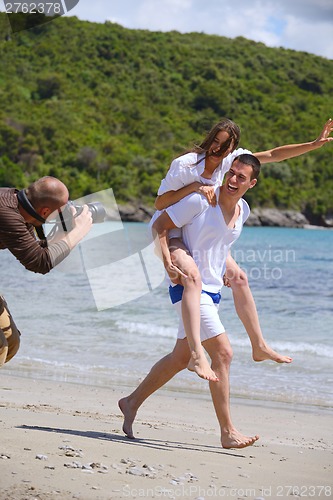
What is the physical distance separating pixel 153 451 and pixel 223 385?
1.77ft

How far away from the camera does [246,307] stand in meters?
5.02

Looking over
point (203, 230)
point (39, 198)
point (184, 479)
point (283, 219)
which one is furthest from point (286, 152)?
point (283, 219)

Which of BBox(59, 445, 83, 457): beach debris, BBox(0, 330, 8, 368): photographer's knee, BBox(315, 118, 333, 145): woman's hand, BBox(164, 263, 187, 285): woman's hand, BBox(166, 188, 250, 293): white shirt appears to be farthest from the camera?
BBox(315, 118, 333, 145): woman's hand

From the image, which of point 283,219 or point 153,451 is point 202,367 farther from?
point 283,219

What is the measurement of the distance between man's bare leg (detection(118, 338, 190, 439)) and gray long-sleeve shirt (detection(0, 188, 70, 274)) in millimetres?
1491

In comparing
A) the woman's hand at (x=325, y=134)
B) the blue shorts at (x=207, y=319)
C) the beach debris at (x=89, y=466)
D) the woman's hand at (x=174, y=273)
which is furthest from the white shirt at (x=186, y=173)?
the beach debris at (x=89, y=466)

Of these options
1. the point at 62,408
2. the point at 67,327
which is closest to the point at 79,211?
the point at 62,408

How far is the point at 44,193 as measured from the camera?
3.61 metres

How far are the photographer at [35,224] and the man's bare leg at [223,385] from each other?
1293mm

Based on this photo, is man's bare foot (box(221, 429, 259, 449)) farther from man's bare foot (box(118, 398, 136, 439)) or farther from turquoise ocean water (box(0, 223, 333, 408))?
turquoise ocean water (box(0, 223, 333, 408))

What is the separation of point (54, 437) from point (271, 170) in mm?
78368

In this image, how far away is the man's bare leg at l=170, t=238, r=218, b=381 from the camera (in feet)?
14.8

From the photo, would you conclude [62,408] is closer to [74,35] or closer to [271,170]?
[271,170]

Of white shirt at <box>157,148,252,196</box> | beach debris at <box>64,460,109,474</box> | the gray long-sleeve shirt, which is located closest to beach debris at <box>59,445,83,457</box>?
beach debris at <box>64,460,109,474</box>
